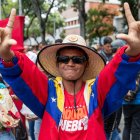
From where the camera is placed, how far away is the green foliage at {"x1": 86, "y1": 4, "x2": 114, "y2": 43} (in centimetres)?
3459

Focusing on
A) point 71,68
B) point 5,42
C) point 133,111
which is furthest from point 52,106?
point 133,111

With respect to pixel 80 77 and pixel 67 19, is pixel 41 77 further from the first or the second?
pixel 67 19

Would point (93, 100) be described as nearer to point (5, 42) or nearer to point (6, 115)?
point (5, 42)

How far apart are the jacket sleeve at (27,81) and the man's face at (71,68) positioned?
0.50ft

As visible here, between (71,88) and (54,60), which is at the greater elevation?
(54,60)

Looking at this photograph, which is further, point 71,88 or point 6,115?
point 6,115

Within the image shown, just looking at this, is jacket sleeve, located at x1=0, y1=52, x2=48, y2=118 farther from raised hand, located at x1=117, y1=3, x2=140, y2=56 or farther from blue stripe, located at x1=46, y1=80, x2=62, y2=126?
raised hand, located at x1=117, y1=3, x2=140, y2=56

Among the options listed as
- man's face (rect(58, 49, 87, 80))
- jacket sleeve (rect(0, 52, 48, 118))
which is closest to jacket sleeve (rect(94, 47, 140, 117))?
man's face (rect(58, 49, 87, 80))

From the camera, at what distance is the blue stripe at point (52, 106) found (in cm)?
290

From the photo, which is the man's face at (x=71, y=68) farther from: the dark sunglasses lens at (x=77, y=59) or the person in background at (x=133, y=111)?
the person in background at (x=133, y=111)

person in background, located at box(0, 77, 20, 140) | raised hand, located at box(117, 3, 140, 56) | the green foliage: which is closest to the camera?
raised hand, located at box(117, 3, 140, 56)

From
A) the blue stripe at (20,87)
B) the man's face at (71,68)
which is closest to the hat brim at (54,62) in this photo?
the man's face at (71,68)

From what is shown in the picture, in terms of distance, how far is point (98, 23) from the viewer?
34438 millimetres

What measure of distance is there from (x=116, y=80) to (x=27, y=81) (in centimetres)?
62
